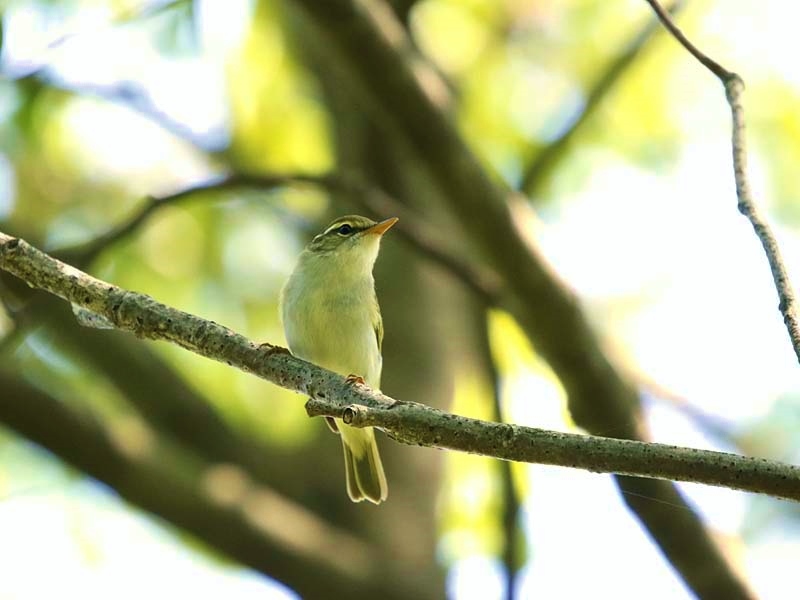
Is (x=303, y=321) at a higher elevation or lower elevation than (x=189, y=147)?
higher

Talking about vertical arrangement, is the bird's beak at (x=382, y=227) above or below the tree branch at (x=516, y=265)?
below

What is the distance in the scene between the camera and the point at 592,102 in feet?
22.8

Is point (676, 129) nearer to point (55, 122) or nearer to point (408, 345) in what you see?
point (408, 345)

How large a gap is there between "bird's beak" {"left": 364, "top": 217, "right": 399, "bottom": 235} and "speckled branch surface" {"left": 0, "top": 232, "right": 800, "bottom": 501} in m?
2.82

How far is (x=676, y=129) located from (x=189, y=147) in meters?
4.88

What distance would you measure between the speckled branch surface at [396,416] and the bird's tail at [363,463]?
10.0ft

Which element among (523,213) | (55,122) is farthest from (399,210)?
(55,122)

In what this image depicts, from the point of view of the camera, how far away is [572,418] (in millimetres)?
5039

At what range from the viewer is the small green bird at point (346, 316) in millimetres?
5785

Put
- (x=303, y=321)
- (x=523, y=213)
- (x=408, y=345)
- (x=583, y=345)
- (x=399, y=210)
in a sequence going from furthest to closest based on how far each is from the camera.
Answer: (x=408, y=345) < (x=399, y=210) < (x=303, y=321) < (x=523, y=213) < (x=583, y=345)

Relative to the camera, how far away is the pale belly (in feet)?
18.9

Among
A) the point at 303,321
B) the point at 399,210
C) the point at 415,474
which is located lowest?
the point at 415,474

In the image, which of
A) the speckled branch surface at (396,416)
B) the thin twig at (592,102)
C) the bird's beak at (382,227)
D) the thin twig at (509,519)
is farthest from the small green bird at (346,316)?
the speckled branch surface at (396,416)

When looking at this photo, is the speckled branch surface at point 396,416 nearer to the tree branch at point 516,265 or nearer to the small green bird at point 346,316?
the tree branch at point 516,265
